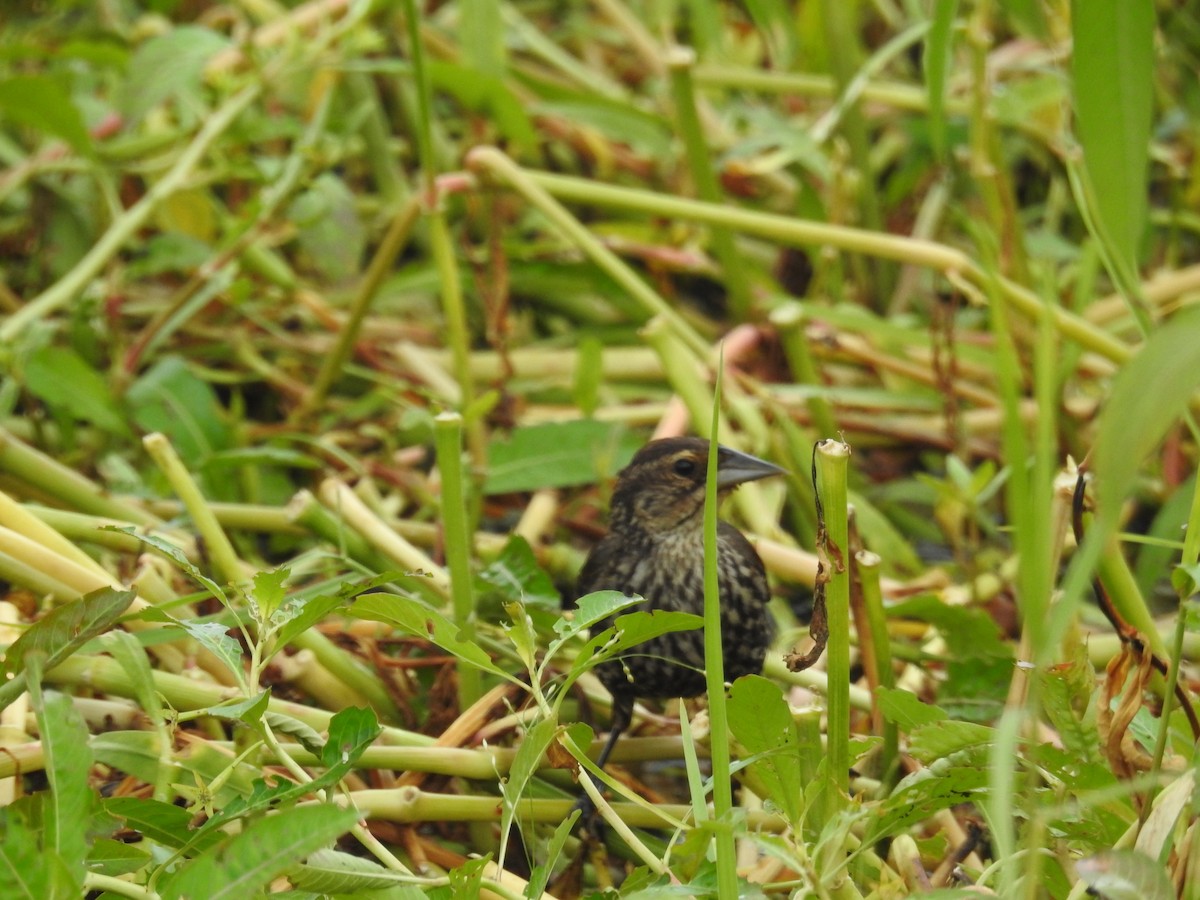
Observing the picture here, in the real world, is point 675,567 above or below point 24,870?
below

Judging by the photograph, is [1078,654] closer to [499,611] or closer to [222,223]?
[499,611]

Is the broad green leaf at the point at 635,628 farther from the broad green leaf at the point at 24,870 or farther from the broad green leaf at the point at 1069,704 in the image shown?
the broad green leaf at the point at 24,870

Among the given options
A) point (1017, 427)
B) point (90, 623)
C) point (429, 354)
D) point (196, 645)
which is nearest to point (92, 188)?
point (429, 354)

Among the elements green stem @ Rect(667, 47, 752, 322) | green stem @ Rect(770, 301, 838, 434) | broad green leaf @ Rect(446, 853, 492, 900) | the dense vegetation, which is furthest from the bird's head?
broad green leaf @ Rect(446, 853, 492, 900)

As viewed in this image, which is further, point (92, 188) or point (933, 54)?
point (92, 188)

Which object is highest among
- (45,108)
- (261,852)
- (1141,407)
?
(1141,407)

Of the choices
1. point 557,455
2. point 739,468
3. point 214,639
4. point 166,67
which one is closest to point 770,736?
point 214,639

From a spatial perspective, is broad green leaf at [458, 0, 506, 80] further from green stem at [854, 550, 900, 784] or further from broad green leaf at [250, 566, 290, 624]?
broad green leaf at [250, 566, 290, 624]

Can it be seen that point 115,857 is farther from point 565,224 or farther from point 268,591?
point 565,224
